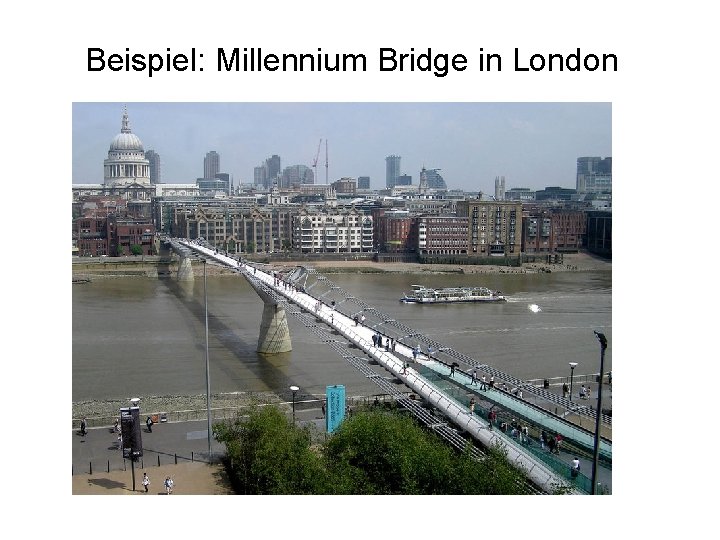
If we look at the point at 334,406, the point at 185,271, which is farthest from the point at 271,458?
the point at 185,271

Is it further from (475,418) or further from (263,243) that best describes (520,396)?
(263,243)

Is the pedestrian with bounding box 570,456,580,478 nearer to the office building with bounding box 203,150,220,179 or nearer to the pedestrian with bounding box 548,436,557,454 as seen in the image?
the pedestrian with bounding box 548,436,557,454

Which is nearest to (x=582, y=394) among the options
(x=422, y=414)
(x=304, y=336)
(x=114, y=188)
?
(x=422, y=414)

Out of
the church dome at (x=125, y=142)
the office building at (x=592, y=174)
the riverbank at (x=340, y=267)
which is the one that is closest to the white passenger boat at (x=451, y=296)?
the riverbank at (x=340, y=267)

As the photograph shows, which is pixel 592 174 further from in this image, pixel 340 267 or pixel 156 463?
pixel 156 463

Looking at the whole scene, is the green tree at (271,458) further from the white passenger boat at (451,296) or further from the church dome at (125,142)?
the church dome at (125,142)

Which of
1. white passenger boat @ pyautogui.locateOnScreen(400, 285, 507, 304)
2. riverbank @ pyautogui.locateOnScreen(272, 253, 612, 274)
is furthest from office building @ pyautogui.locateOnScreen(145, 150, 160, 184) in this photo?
white passenger boat @ pyautogui.locateOnScreen(400, 285, 507, 304)
